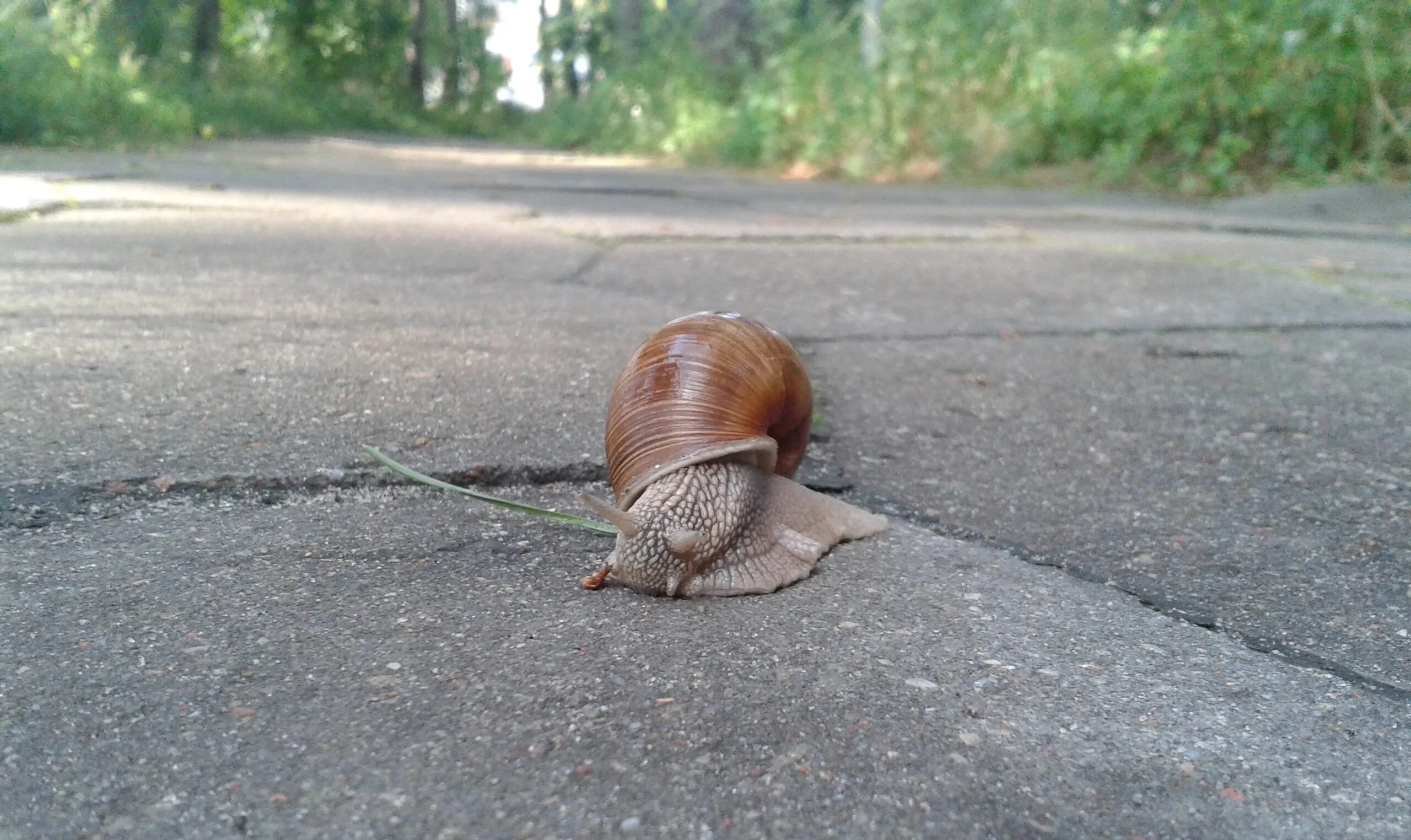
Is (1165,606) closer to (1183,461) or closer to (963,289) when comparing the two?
(1183,461)

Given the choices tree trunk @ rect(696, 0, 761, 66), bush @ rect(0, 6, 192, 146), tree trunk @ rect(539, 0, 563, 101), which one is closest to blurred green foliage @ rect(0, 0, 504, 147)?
bush @ rect(0, 6, 192, 146)

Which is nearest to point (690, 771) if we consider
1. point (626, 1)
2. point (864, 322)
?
point (864, 322)

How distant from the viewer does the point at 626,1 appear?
1617 cm

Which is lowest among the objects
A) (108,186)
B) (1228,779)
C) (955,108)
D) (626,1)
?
(1228,779)

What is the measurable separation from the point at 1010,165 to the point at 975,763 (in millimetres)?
8070

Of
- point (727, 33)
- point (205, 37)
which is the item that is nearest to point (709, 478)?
point (727, 33)

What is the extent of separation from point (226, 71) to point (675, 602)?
16686 mm

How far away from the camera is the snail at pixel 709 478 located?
147cm

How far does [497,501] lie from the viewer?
1.69 meters

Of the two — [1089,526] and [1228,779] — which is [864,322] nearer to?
[1089,526]

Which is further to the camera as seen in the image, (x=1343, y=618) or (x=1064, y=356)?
(x=1064, y=356)

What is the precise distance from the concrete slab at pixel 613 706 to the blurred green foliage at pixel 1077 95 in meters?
6.36

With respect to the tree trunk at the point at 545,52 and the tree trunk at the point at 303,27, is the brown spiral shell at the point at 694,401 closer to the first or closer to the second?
the tree trunk at the point at 545,52

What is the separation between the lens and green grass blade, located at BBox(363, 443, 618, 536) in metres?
1.64
